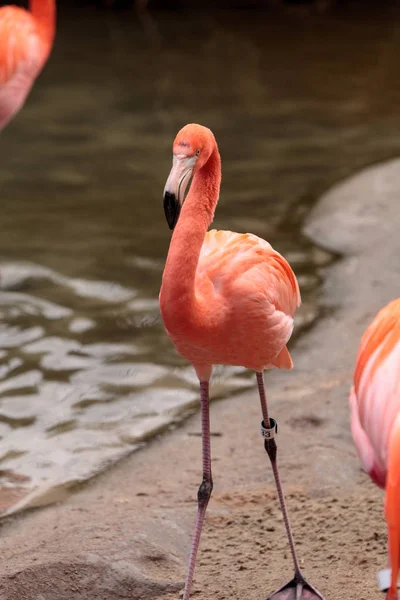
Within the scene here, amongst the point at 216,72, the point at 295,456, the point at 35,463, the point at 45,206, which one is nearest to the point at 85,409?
the point at 35,463

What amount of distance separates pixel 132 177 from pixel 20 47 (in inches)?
60.6

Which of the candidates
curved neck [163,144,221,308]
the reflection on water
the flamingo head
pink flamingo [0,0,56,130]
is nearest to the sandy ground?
the reflection on water

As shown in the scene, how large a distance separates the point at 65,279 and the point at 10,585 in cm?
281

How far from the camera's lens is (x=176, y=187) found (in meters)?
2.55

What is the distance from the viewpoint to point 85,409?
454cm

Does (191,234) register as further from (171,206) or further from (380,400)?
(380,400)

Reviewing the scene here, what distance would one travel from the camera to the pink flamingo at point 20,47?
5.84m

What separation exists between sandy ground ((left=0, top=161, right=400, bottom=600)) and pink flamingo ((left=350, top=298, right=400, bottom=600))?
0.72 m

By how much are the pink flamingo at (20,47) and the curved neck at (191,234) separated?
332 cm

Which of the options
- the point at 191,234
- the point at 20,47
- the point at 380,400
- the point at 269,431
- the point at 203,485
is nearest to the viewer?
the point at 380,400

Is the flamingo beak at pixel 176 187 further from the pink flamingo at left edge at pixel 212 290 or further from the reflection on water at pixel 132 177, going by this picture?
the reflection on water at pixel 132 177

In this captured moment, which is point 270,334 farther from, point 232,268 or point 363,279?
point 363,279

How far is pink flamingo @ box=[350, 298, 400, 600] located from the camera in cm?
229

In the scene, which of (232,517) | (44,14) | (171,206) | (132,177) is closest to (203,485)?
(232,517)
